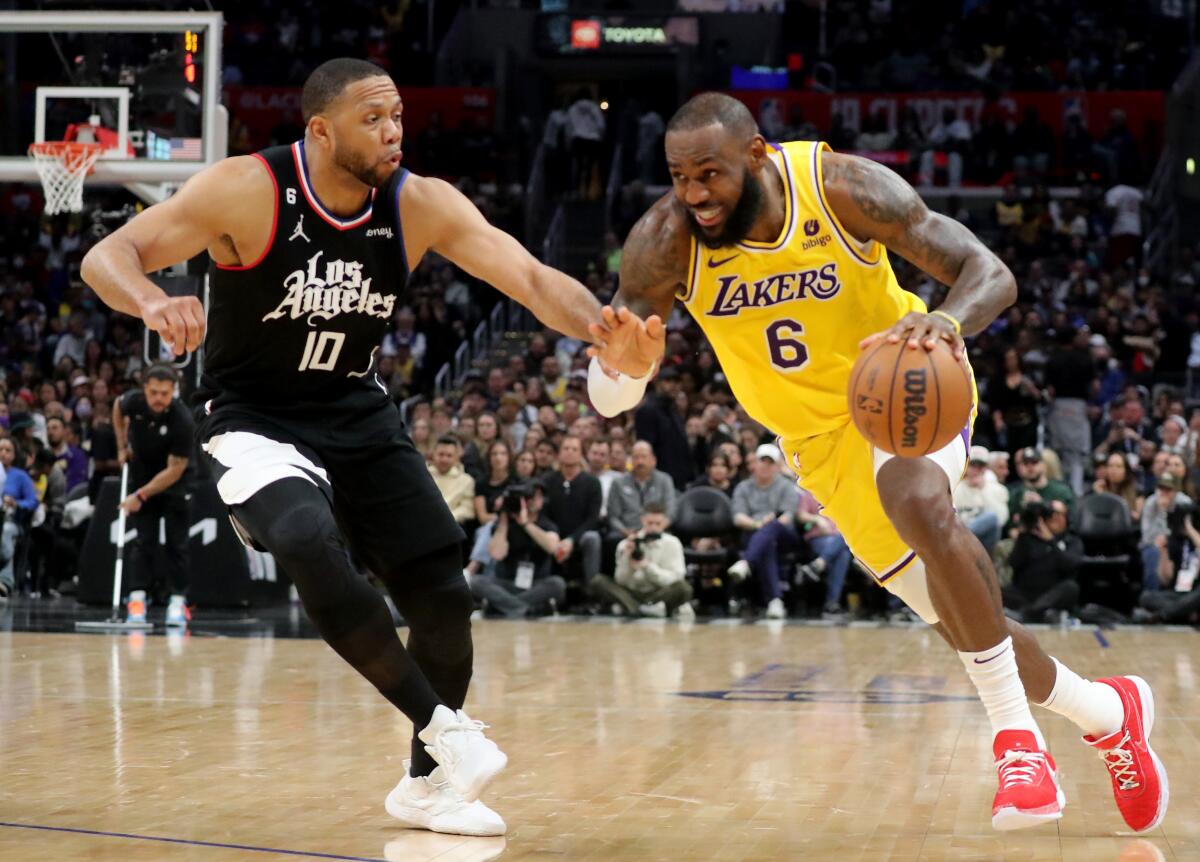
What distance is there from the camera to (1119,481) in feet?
43.0

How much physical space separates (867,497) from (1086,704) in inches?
32.2

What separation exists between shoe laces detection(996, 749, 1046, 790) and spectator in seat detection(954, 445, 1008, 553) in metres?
8.65

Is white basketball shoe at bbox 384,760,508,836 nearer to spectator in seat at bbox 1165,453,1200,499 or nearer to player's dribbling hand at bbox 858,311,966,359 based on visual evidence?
player's dribbling hand at bbox 858,311,966,359

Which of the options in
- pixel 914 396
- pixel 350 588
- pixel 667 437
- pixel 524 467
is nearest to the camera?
pixel 914 396

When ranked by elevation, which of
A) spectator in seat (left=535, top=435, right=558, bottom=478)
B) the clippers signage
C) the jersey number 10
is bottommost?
spectator in seat (left=535, top=435, right=558, bottom=478)

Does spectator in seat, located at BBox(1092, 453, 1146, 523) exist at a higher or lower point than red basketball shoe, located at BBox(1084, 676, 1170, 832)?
lower

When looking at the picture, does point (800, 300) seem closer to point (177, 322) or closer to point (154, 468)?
point (177, 322)

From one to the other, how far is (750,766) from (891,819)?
0.94 m

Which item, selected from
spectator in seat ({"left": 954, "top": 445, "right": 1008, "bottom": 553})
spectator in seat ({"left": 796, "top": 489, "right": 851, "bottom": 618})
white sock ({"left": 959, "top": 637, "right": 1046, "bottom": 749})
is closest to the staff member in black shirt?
spectator in seat ({"left": 796, "top": 489, "right": 851, "bottom": 618})

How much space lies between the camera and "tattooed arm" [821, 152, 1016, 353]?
4.25m

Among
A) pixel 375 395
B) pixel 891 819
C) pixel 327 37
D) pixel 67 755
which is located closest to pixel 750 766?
pixel 891 819

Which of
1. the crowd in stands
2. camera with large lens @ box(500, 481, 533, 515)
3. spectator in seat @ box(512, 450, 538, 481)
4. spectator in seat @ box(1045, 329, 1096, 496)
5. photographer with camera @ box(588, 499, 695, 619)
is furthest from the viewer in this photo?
the crowd in stands

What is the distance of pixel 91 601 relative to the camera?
12.3 meters

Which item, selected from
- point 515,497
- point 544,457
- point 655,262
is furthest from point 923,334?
point 544,457
